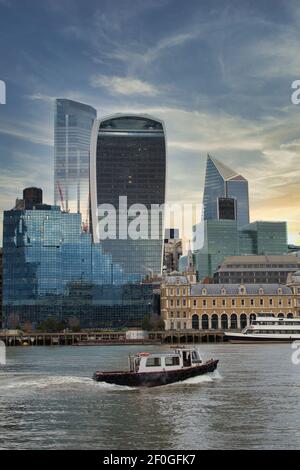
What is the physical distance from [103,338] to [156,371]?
11830 centimetres

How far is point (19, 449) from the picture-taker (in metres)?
34.6

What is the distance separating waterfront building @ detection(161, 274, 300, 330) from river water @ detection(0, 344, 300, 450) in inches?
4564

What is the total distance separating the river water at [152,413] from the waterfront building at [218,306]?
380 ft

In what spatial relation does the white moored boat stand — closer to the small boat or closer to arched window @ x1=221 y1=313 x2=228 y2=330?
arched window @ x1=221 y1=313 x2=228 y2=330

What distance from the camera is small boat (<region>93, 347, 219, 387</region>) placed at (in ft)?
191

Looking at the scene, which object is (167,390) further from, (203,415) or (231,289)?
Result: (231,289)

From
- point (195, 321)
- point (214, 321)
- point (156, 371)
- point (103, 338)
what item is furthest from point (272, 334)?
point (156, 371)

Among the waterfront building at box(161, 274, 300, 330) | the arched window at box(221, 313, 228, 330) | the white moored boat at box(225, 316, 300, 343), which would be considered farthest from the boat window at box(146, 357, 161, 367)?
the arched window at box(221, 313, 228, 330)

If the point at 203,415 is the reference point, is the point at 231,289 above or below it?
above

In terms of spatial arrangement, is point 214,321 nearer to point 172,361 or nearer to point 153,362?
point 172,361
